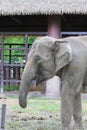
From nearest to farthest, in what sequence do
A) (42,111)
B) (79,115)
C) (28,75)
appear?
(28,75)
(79,115)
(42,111)

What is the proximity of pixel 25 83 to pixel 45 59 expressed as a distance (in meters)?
0.40

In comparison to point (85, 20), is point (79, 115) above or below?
below

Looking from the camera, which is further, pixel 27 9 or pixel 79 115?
pixel 27 9

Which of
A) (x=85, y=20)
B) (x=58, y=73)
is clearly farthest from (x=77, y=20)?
(x=58, y=73)

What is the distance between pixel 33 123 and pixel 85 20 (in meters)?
8.31

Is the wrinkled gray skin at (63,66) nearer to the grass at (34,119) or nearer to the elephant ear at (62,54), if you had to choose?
the elephant ear at (62,54)

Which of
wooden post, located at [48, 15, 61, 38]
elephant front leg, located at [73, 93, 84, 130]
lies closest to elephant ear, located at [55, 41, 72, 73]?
elephant front leg, located at [73, 93, 84, 130]

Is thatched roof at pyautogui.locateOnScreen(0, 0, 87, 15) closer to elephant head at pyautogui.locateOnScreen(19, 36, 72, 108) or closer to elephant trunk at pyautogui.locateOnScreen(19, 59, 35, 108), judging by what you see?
elephant head at pyautogui.locateOnScreen(19, 36, 72, 108)

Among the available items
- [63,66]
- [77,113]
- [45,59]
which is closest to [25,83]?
[45,59]

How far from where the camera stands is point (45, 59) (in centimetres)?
540

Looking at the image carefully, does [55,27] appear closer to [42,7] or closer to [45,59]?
[42,7]

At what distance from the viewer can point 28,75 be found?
5.29 metres

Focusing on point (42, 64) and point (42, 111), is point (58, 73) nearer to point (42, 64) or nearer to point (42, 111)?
point (42, 64)

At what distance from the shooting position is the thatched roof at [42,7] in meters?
12.2
